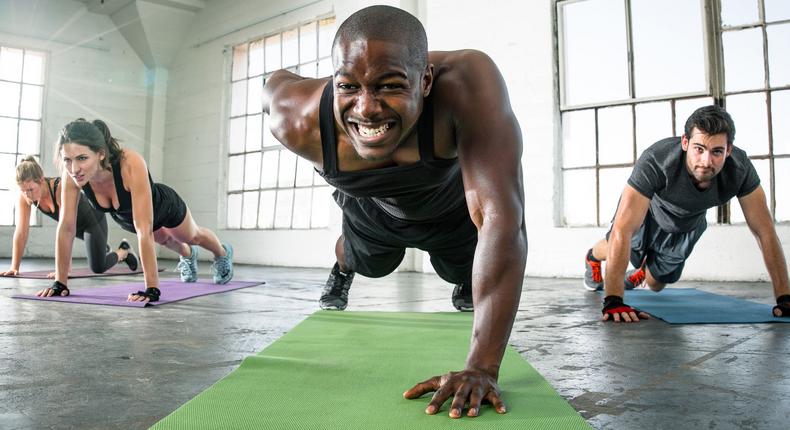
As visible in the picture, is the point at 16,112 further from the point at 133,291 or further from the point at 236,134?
the point at 133,291

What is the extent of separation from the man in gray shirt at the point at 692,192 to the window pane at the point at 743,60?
2.29m

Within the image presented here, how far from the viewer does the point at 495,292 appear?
1.18m

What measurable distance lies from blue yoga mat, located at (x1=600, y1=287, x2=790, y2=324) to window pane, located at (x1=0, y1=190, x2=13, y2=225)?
8.09m

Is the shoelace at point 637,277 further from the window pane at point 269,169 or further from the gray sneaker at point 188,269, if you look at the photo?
the window pane at point 269,169

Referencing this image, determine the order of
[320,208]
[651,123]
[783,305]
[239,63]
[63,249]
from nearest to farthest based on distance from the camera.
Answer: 1. [783,305]
2. [63,249]
3. [651,123]
4. [320,208]
5. [239,63]

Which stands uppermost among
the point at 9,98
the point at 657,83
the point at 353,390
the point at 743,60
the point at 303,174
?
the point at 9,98

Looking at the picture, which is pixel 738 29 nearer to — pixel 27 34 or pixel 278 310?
pixel 278 310

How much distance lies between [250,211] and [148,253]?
501 centimetres

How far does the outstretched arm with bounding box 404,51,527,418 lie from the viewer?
1.12 meters

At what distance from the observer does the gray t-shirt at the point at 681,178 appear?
2580 mm

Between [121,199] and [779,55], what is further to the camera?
[779,55]

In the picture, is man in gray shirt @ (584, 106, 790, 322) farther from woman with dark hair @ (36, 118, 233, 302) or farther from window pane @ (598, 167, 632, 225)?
woman with dark hair @ (36, 118, 233, 302)

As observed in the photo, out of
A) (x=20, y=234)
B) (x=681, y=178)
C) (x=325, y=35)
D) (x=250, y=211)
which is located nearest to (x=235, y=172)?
(x=250, y=211)

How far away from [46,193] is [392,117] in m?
4.35
